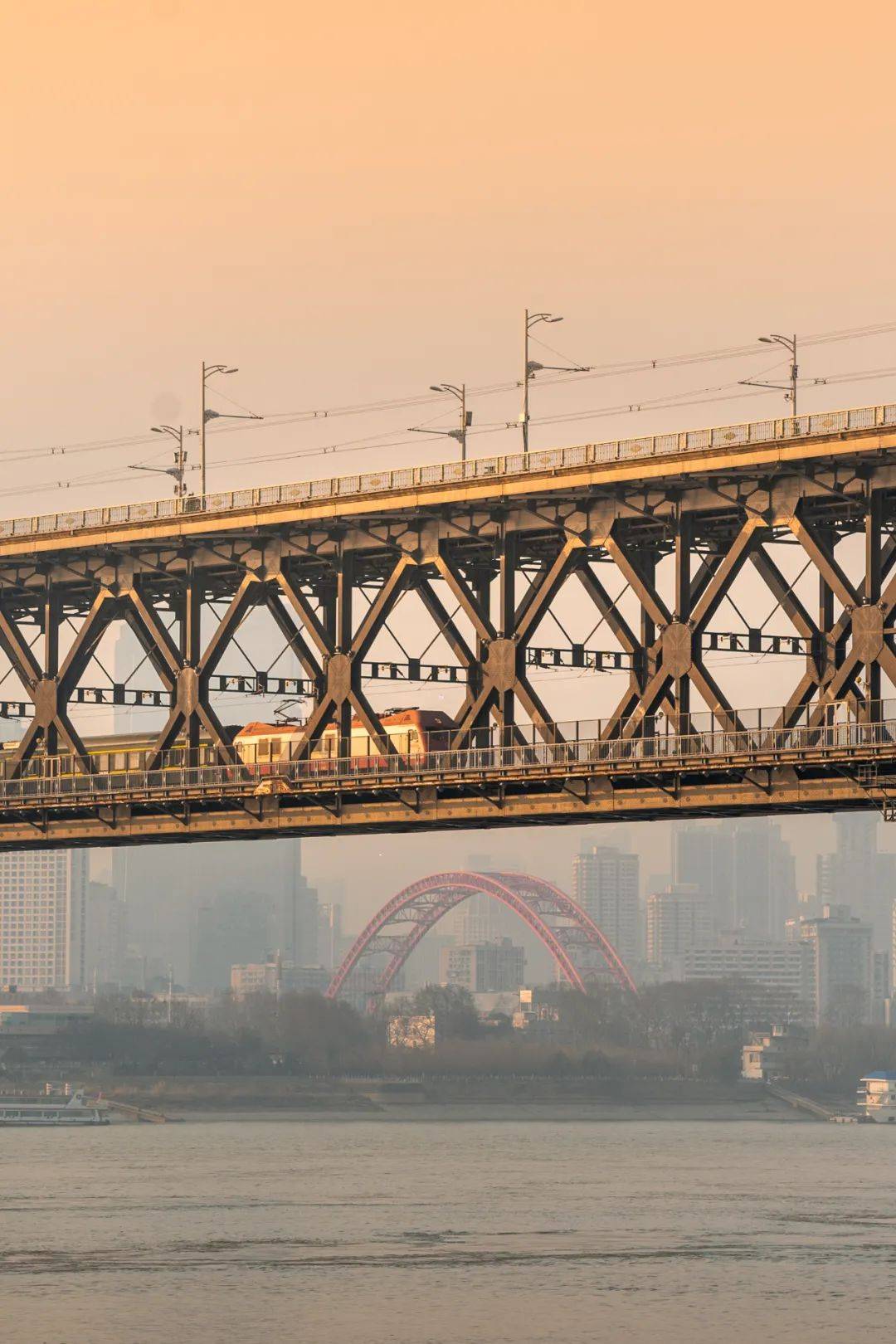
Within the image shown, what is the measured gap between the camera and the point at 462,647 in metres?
101

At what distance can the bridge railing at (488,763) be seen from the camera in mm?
88562

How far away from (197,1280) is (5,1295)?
888 cm

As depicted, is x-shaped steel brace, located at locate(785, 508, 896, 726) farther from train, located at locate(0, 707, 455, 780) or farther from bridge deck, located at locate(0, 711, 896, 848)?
train, located at locate(0, 707, 455, 780)

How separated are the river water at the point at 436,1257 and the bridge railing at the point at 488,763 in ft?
71.3

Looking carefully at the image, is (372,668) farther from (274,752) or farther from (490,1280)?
(490,1280)

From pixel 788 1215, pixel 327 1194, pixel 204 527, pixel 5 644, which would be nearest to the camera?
pixel 204 527

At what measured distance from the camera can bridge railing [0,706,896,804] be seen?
88.6 metres

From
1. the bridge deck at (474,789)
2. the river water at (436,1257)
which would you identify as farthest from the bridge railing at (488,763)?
the river water at (436,1257)

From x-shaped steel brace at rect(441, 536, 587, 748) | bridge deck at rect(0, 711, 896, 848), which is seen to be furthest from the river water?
x-shaped steel brace at rect(441, 536, 587, 748)

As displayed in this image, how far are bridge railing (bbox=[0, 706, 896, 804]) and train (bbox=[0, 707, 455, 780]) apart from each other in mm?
585

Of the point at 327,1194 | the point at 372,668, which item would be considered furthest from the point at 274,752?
the point at 327,1194

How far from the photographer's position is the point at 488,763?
324ft

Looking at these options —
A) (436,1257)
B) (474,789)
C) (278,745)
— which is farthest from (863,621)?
(436,1257)

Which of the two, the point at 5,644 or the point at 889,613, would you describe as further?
the point at 5,644
